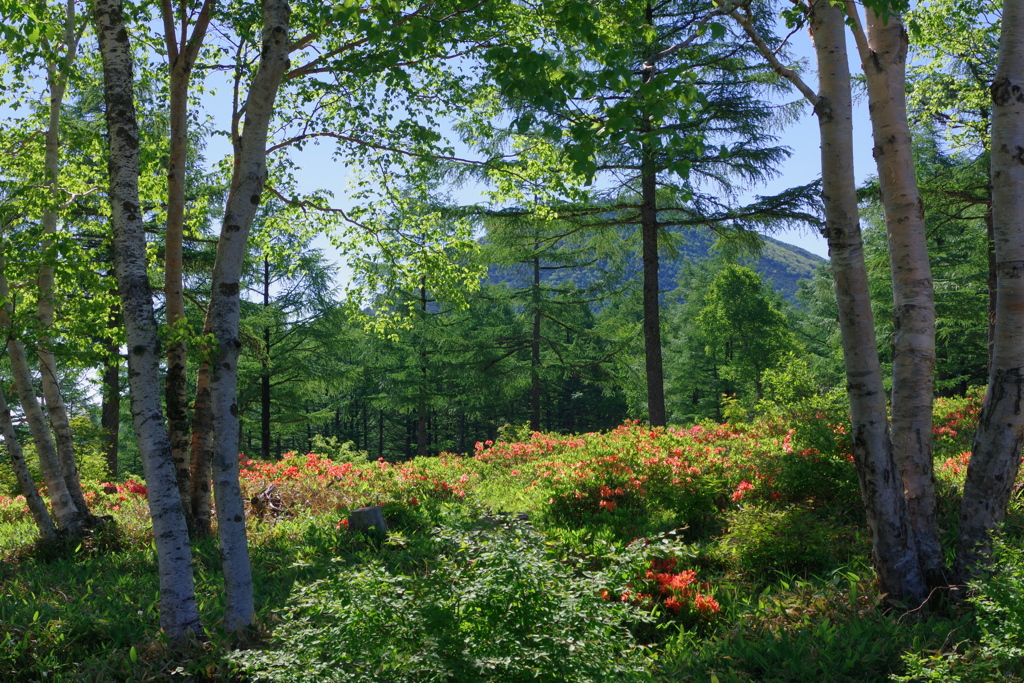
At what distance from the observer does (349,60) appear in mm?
4508

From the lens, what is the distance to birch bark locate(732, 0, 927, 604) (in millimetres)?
3994

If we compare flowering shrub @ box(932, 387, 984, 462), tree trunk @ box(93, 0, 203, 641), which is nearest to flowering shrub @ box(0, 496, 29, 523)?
tree trunk @ box(93, 0, 203, 641)

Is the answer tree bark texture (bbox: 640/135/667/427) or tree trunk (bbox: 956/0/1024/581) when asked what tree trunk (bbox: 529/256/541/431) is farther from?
tree trunk (bbox: 956/0/1024/581)

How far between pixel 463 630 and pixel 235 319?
7.51 ft

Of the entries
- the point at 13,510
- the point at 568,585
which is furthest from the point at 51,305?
the point at 568,585

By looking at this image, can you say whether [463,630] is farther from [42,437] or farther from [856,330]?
[42,437]

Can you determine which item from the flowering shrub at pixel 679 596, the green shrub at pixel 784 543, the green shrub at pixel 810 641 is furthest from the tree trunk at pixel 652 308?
the green shrub at pixel 810 641

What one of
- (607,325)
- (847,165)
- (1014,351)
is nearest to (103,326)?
(847,165)

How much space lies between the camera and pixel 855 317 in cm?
407

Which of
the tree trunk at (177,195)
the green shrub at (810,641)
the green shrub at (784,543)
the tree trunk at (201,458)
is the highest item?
the tree trunk at (177,195)

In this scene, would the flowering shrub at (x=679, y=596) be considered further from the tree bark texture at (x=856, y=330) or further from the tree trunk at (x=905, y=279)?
the tree trunk at (x=905, y=279)

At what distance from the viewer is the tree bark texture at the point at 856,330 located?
3994 mm

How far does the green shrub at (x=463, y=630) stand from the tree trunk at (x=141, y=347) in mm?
942

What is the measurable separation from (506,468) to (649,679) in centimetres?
842
